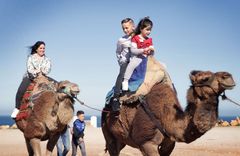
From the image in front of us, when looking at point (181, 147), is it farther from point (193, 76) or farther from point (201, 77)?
point (201, 77)

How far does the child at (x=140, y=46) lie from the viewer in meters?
7.15

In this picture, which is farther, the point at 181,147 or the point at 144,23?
the point at 181,147

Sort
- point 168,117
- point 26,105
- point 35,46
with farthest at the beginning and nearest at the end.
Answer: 1. point 35,46
2. point 26,105
3. point 168,117

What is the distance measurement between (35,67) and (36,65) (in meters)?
0.04

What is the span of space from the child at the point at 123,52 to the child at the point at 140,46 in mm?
180

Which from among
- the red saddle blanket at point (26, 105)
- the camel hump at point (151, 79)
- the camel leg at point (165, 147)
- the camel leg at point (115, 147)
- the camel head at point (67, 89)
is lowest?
the camel leg at point (115, 147)

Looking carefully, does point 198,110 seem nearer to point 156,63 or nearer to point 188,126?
point 188,126

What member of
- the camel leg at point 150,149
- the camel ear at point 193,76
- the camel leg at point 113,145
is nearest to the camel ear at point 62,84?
the camel leg at point 113,145

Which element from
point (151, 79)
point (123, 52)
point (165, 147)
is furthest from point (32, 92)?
point (165, 147)

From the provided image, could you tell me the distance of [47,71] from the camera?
8.87 metres

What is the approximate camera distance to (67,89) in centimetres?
775

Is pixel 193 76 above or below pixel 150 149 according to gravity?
above

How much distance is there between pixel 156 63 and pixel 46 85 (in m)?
2.21

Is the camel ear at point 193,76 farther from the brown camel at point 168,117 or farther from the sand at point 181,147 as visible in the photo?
the sand at point 181,147
